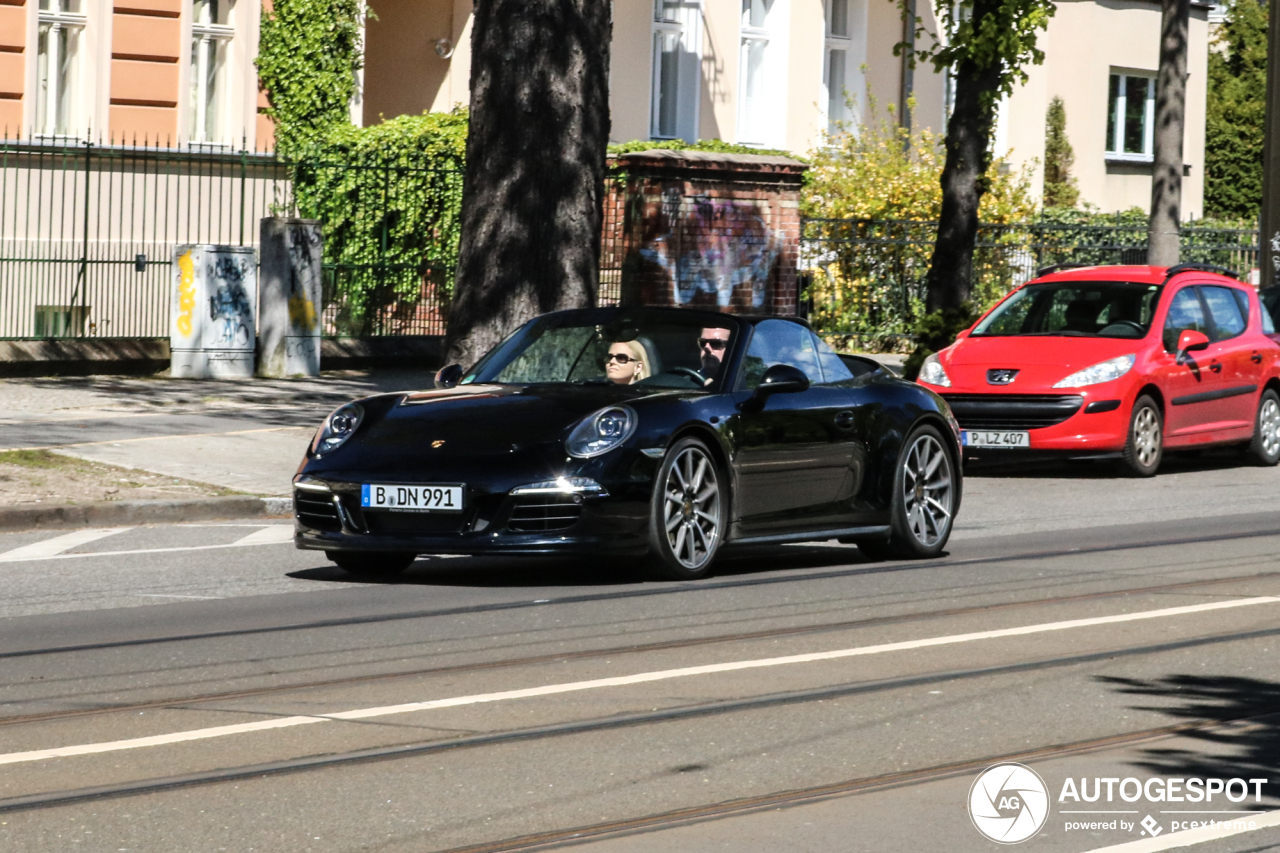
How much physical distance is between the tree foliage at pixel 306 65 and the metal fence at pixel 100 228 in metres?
3.84

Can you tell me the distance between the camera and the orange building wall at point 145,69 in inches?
1027

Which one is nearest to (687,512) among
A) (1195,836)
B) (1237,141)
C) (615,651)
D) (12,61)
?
(615,651)

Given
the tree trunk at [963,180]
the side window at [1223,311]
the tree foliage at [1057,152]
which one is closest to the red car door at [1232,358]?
the side window at [1223,311]

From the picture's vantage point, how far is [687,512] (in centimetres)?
1002

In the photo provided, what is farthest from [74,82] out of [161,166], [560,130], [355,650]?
[355,650]

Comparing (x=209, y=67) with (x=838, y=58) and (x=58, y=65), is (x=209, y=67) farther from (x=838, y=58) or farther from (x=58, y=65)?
(x=838, y=58)

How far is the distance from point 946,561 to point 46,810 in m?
6.76

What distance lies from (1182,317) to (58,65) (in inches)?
571

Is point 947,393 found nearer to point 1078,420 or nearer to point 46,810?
point 1078,420

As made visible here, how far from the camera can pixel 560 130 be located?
16.2m

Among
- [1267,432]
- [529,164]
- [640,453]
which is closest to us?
[640,453]

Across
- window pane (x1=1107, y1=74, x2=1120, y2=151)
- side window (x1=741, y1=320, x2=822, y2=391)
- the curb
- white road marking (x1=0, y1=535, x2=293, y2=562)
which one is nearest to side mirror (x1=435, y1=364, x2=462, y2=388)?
side window (x1=741, y1=320, x2=822, y2=391)

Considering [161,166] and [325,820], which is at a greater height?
[161,166]

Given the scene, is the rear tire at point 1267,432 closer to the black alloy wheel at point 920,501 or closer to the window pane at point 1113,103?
the black alloy wheel at point 920,501
